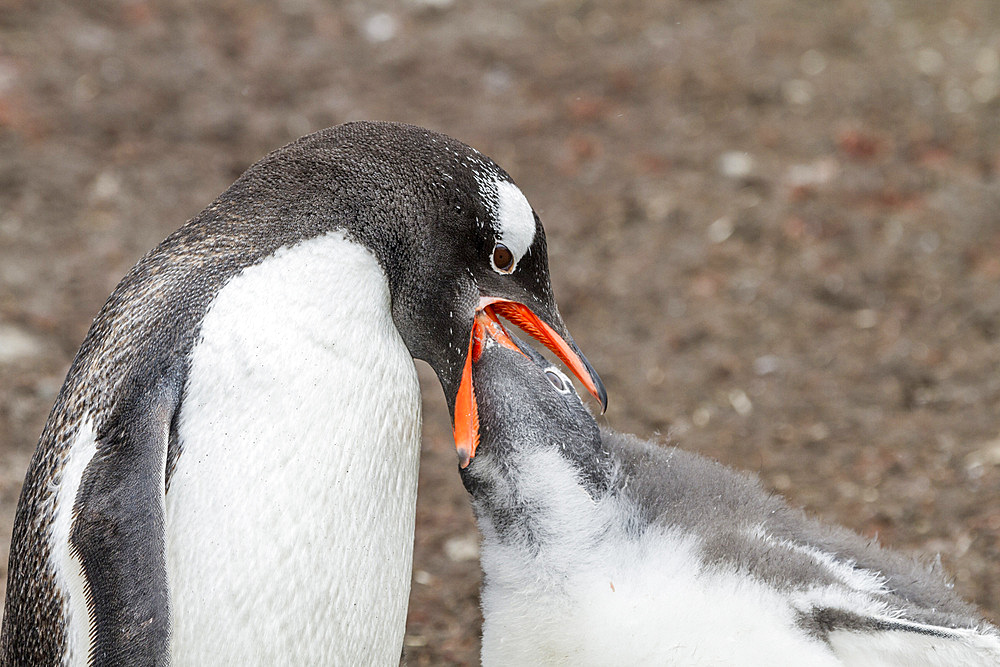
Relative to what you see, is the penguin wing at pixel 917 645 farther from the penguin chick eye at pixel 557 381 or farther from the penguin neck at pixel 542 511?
the penguin chick eye at pixel 557 381

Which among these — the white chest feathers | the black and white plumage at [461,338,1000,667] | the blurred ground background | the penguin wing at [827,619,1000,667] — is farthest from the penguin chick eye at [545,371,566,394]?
the blurred ground background

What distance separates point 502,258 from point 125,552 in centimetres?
86

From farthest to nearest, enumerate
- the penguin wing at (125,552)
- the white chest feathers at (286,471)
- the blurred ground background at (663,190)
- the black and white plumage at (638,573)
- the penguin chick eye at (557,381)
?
1. the blurred ground background at (663,190)
2. the penguin chick eye at (557,381)
3. the black and white plumage at (638,573)
4. the white chest feathers at (286,471)
5. the penguin wing at (125,552)

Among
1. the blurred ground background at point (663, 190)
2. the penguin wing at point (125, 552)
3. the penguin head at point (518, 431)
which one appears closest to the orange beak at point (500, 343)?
the penguin head at point (518, 431)

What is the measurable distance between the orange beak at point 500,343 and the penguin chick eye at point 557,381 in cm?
7

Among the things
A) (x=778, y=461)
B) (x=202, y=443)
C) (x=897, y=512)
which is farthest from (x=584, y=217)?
(x=202, y=443)

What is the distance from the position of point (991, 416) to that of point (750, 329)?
0.89 m

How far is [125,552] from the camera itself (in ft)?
5.78

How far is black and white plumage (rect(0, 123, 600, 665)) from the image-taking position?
72.2 inches

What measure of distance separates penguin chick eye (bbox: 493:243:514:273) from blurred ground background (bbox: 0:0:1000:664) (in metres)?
1.13

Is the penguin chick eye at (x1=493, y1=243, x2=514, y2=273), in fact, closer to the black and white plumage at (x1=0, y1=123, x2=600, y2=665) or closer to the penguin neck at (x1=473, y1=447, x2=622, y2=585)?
the black and white plumage at (x1=0, y1=123, x2=600, y2=665)

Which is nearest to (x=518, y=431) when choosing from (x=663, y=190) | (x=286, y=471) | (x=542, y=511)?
(x=542, y=511)

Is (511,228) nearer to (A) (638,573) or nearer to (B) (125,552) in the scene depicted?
(A) (638,573)

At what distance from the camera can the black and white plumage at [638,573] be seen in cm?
205
